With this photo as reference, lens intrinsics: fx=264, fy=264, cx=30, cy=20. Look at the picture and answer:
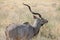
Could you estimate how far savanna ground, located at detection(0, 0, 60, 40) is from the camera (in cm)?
987

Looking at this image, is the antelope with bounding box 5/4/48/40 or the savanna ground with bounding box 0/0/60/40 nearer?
the antelope with bounding box 5/4/48/40

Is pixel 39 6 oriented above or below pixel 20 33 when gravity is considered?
below

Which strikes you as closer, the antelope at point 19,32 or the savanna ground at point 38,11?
the antelope at point 19,32

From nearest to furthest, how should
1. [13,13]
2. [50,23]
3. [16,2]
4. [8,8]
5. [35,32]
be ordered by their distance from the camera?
[35,32] → [50,23] → [13,13] → [8,8] → [16,2]

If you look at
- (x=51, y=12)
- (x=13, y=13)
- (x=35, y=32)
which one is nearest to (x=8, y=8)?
(x=13, y=13)

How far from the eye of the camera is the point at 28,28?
840 centimetres

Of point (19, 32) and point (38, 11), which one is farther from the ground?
point (19, 32)

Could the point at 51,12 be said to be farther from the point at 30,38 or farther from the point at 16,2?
the point at 30,38

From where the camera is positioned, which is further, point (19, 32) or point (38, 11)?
point (38, 11)

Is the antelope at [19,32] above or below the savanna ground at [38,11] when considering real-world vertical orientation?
above

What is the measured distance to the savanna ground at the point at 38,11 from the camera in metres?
9.87

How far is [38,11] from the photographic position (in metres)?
13.1

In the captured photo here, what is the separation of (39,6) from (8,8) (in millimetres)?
1746

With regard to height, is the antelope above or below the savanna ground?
above
